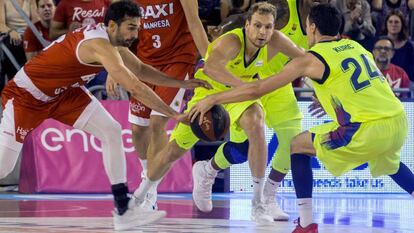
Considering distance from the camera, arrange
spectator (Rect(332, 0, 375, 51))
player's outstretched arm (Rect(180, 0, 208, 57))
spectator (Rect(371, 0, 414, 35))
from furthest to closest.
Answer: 1. spectator (Rect(371, 0, 414, 35))
2. spectator (Rect(332, 0, 375, 51))
3. player's outstretched arm (Rect(180, 0, 208, 57))

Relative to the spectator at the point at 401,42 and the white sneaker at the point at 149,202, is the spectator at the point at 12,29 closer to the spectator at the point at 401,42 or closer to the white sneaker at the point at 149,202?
the white sneaker at the point at 149,202

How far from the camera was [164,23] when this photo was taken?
9922mm

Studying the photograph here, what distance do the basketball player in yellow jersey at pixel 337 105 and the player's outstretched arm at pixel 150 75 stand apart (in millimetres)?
735

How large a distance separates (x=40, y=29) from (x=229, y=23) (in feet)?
8.71

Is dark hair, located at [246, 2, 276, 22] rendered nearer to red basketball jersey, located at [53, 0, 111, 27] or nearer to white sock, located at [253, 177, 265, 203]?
white sock, located at [253, 177, 265, 203]

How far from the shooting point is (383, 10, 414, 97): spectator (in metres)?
14.3

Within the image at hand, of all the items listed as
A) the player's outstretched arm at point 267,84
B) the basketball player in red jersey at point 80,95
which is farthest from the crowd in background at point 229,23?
the player's outstretched arm at point 267,84

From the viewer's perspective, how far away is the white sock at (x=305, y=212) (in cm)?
792

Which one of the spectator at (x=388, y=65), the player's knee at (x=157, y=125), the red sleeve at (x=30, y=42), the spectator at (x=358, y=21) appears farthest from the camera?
the spectator at (x=358, y=21)

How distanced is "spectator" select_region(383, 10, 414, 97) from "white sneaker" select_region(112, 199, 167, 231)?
6.54 metres

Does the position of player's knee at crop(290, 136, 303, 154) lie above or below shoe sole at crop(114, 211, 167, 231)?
above

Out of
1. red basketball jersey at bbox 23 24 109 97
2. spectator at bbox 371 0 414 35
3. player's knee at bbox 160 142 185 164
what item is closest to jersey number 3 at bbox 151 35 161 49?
player's knee at bbox 160 142 185 164

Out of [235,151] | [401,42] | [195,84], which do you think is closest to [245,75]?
[195,84]

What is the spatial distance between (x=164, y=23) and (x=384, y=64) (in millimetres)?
4338
